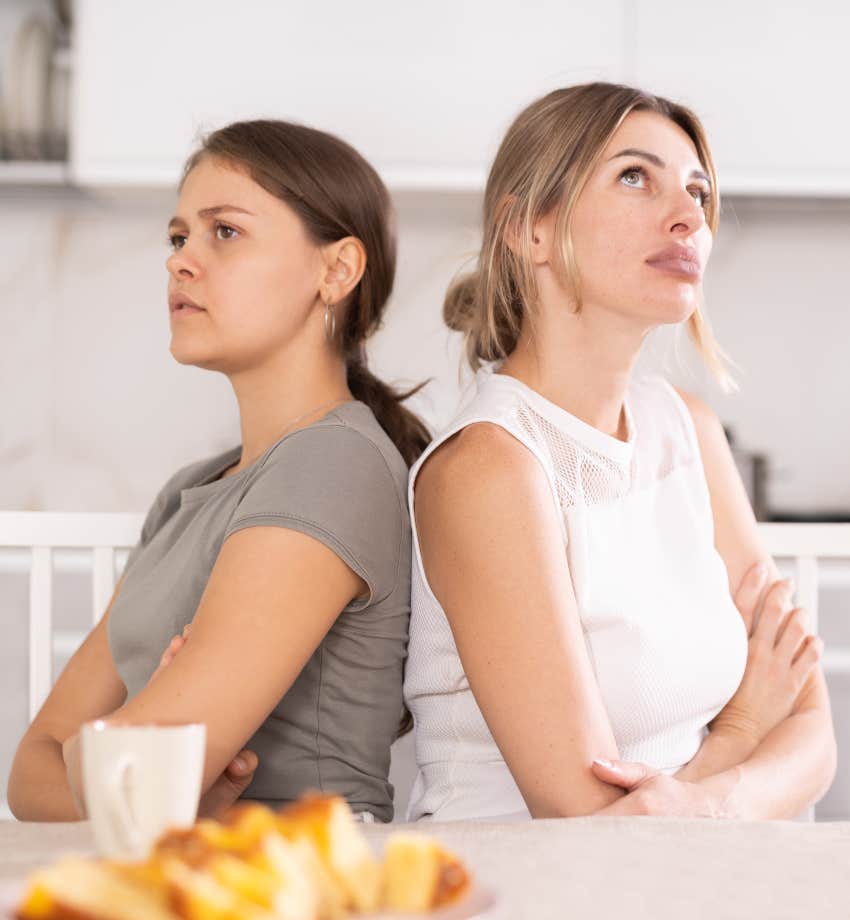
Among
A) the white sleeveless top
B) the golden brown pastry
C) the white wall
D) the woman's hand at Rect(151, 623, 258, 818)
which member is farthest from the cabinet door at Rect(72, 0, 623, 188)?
the golden brown pastry

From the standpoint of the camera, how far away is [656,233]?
119cm

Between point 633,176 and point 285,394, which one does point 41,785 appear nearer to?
point 285,394

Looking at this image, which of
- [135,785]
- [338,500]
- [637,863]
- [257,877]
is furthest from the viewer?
[338,500]

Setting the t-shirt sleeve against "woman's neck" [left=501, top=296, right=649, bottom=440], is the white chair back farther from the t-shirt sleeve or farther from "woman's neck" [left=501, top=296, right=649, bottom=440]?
"woman's neck" [left=501, top=296, right=649, bottom=440]

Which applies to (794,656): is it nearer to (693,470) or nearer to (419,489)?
(693,470)

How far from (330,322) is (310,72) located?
1.26m

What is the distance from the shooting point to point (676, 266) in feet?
3.91

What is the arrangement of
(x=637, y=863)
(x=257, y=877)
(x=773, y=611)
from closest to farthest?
(x=257, y=877) < (x=637, y=863) < (x=773, y=611)

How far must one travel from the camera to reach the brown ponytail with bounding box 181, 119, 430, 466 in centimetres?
128

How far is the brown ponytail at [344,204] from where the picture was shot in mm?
1279

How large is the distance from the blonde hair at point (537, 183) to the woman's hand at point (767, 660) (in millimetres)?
240

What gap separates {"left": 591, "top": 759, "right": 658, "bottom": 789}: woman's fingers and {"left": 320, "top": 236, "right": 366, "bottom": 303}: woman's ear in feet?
1.89

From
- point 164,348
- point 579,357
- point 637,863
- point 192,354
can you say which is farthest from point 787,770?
point 164,348

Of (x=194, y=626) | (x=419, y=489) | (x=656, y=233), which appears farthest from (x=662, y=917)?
(x=656, y=233)
